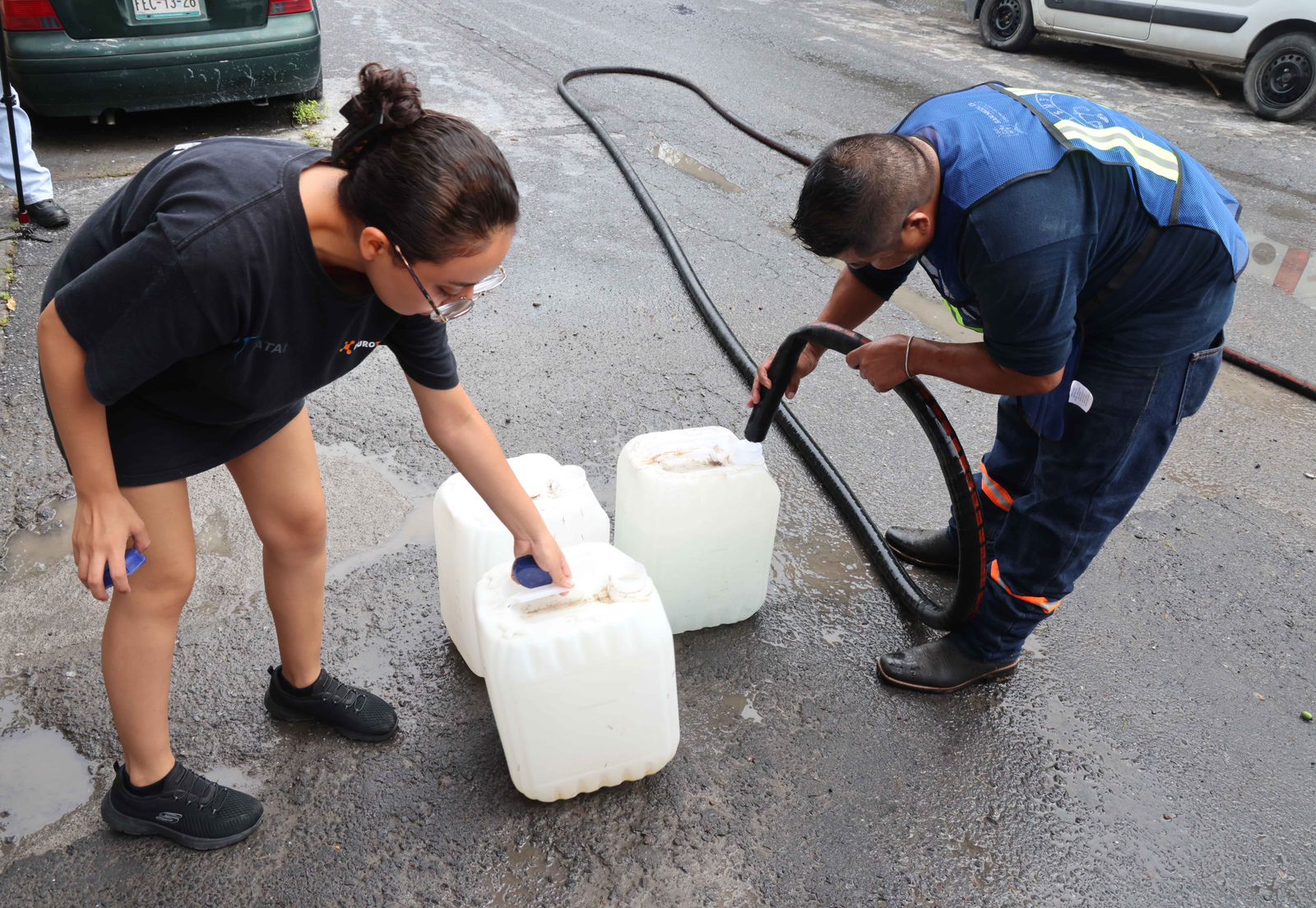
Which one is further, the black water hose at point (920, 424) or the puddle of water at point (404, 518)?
the puddle of water at point (404, 518)

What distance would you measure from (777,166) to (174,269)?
5.16 meters

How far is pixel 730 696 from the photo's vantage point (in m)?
2.50

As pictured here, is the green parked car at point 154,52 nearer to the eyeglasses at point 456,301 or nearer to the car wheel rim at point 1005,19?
the eyeglasses at point 456,301

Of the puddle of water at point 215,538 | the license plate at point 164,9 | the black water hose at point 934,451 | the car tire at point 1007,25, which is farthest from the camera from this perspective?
the car tire at point 1007,25

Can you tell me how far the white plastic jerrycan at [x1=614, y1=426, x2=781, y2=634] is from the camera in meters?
2.43

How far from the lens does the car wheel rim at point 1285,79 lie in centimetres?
776

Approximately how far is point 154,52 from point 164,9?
0.24m

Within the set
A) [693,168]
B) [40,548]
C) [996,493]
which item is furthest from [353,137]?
[693,168]

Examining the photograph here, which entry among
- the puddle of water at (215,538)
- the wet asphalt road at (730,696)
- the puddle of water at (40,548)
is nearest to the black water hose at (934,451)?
the wet asphalt road at (730,696)

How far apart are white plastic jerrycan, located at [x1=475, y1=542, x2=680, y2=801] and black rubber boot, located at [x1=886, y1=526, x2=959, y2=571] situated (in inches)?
49.2

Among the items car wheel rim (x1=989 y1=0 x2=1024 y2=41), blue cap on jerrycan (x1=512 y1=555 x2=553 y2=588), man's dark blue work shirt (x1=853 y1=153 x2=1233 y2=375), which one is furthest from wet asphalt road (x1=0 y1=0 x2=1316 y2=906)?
car wheel rim (x1=989 y1=0 x2=1024 y2=41)

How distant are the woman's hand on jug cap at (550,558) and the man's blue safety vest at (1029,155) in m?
1.05

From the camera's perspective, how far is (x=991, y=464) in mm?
2850

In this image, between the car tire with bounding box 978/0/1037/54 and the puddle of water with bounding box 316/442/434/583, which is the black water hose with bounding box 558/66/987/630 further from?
the car tire with bounding box 978/0/1037/54
